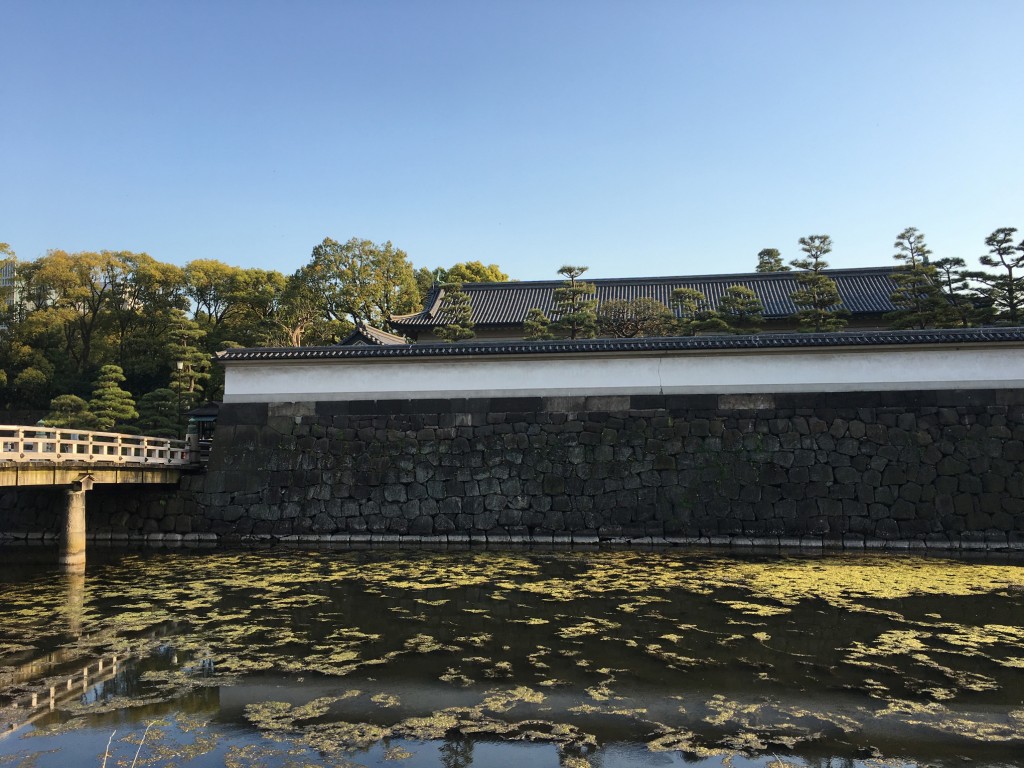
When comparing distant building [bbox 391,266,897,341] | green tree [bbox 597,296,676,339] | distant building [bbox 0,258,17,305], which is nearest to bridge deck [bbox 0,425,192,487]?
distant building [bbox 391,266,897,341]

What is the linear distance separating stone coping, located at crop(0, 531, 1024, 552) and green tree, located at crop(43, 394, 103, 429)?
7556mm

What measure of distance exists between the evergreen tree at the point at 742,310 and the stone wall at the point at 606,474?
7.73m

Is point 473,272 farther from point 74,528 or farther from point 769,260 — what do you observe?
point 74,528

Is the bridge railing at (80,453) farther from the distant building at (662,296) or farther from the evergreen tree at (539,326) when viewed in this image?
the distant building at (662,296)

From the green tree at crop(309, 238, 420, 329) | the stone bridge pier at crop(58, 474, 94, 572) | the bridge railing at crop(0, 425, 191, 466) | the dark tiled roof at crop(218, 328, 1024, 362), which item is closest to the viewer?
the bridge railing at crop(0, 425, 191, 466)

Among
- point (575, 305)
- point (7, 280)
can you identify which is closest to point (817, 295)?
point (575, 305)

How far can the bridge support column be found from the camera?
10023 millimetres

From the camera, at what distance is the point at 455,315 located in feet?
73.4

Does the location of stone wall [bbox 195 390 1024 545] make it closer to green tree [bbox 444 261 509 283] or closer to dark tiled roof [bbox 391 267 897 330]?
dark tiled roof [bbox 391 267 897 330]

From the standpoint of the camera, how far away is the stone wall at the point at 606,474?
11484 mm

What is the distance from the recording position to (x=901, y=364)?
12.1m

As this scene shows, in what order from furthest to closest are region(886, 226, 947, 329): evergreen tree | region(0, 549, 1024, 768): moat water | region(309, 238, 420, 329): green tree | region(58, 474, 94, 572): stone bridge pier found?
1. region(309, 238, 420, 329): green tree
2. region(886, 226, 947, 329): evergreen tree
3. region(58, 474, 94, 572): stone bridge pier
4. region(0, 549, 1024, 768): moat water

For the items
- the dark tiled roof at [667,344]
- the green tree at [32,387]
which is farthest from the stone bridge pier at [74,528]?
the green tree at [32,387]

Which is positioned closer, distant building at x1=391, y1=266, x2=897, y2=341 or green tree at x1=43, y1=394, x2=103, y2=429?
green tree at x1=43, y1=394, x2=103, y2=429
